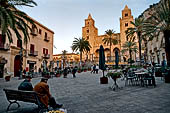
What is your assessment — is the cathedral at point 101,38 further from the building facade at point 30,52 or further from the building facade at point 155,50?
the building facade at point 30,52

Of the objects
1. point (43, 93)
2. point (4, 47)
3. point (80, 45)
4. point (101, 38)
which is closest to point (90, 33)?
point (101, 38)

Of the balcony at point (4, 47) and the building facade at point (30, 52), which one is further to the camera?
the building facade at point (30, 52)

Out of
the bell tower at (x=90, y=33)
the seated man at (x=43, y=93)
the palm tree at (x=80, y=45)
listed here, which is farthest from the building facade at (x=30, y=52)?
the bell tower at (x=90, y=33)

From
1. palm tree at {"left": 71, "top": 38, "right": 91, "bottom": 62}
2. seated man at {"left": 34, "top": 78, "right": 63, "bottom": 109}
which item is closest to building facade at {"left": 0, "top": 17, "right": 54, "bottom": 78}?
palm tree at {"left": 71, "top": 38, "right": 91, "bottom": 62}

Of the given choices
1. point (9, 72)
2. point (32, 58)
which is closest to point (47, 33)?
point (32, 58)

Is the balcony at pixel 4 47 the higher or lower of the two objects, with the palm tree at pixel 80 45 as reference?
lower

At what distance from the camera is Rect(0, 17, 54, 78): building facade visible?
64.2 ft

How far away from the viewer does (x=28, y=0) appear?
9750mm

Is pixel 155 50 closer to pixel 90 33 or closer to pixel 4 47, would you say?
pixel 4 47

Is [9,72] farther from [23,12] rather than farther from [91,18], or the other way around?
[91,18]

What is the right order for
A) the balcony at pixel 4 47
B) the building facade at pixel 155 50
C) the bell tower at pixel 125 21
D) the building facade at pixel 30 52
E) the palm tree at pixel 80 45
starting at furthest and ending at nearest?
the bell tower at pixel 125 21
the palm tree at pixel 80 45
the building facade at pixel 155 50
the building facade at pixel 30 52
the balcony at pixel 4 47

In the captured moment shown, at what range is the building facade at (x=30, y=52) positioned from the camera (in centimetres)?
1956

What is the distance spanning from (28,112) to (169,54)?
465 inches

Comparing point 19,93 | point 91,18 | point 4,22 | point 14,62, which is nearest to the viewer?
point 19,93
